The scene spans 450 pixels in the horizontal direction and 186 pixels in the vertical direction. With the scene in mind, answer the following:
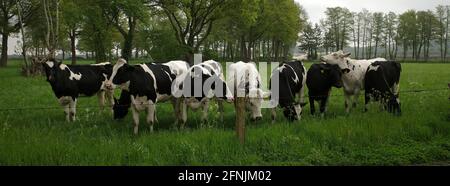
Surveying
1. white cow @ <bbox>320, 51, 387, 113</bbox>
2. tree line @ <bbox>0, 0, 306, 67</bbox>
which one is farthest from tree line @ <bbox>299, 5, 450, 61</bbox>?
white cow @ <bbox>320, 51, 387, 113</bbox>

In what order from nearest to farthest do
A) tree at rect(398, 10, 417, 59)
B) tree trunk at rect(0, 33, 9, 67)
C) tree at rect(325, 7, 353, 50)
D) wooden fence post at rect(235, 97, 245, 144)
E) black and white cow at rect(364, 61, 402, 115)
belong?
1. wooden fence post at rect(235, 97, 245, 144)
2. black and white cow at rect(364, 61, 402, 115)
3. tree trunk at rect(0, 33, 9, 67)
4. tree at rect(398, 10, 417, 59)
5. tree at rect(325, 7, 353, 50)

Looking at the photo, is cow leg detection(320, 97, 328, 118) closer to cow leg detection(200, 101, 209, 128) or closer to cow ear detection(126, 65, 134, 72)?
cow leg detection(200, 101, 209, 128)

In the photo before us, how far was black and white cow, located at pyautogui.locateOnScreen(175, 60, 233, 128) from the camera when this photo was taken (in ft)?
38.1

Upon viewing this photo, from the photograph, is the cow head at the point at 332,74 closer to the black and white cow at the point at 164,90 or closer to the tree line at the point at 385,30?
the black and white cow at the point at 164,90

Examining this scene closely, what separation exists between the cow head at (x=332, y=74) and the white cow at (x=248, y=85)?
2.77 meters

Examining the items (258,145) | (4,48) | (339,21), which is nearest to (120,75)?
(258,145)

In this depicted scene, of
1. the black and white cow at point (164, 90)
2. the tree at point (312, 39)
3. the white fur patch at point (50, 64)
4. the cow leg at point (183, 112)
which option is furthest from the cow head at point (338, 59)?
the tree at point (312, 39)

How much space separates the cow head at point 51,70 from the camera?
1301cm
